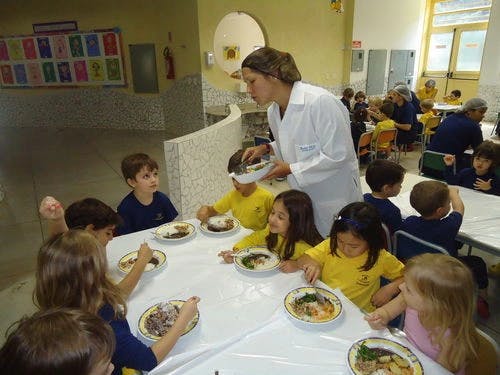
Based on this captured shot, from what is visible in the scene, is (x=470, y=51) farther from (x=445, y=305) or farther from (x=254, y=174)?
(x=445, y=305)

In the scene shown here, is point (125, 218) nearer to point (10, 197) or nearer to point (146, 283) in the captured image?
point (146, 283)

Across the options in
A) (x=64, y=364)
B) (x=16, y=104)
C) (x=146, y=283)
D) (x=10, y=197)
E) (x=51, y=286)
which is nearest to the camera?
(x=64, y=364)

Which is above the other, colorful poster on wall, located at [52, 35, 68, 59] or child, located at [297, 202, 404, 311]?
colorful poster on wall, located at [52, 35, 68, 59]

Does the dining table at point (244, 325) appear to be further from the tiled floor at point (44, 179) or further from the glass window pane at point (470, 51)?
the glass window pane at point (470, 51)

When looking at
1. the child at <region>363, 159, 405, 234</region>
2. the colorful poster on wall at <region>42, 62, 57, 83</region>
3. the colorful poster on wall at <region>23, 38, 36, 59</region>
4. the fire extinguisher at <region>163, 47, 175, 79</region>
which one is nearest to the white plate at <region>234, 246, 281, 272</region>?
the child at <region>363, 159, 405, 234</region>

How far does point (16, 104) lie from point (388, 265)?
10.0 metres

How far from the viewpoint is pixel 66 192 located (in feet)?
15.8

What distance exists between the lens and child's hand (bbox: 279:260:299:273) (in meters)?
1.52

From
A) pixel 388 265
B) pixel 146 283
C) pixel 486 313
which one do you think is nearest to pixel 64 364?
pixel 146 283

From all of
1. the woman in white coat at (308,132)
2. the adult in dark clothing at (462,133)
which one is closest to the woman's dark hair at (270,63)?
the woman in white coat at (308,132)

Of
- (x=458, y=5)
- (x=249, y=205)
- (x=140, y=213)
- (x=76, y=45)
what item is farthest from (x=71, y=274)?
(x=458, y=5)

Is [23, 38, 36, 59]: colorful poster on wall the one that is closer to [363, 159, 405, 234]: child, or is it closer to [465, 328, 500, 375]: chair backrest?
[363, 159, 405, 234]: child

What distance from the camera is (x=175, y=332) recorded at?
1121 millimetres

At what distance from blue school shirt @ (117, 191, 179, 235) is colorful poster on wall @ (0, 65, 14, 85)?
27.8 ft
